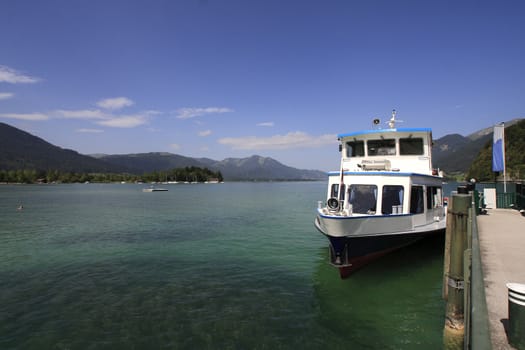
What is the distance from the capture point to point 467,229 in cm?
829

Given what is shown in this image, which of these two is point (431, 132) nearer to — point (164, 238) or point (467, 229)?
point (467, 229)

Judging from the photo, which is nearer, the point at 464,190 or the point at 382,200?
the point at 464,190

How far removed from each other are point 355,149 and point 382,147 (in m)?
1.40

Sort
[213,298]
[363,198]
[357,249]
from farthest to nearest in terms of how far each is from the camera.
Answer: [363,198], [357,249], [213,298]

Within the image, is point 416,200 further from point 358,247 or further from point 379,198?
point 358,247

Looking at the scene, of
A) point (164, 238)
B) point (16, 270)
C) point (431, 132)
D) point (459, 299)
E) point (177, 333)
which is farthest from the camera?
point (164, 238)

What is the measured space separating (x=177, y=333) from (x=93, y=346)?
211cm

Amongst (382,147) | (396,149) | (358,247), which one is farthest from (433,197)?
(358,247)

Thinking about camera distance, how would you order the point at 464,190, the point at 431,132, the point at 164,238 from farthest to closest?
1. the point at 164,238
2. the point at 431,132
3. the point at 464,190

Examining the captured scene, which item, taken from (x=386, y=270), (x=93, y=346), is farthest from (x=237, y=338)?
(x=386, y=270)

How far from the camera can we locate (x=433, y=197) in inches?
651

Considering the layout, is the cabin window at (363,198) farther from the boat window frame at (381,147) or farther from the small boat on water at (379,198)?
the boat window frame at (381,147)

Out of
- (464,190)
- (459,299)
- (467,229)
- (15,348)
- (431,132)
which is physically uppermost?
(431,132)

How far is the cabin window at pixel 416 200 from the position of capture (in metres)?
14.1
